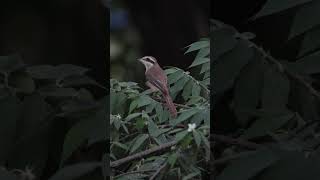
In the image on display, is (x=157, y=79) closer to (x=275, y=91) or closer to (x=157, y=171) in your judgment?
(x=157, y=171)

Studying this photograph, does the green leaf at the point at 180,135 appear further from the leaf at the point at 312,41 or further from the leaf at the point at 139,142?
the leaf at the point at 312,41

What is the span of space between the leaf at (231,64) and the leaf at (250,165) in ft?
0.33

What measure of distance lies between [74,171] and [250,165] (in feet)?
0.39

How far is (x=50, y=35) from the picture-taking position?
89 cm

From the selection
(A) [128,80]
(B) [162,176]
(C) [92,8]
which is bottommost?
(B) [162,176]

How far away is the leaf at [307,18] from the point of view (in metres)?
0.40

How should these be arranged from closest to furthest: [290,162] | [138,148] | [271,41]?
[290,162] → [271,41] → [138,148]

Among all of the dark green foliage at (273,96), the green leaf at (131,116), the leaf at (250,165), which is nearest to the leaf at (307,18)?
the dark green foliage at (273,96)

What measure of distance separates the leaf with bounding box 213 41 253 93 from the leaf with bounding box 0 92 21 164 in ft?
0.58

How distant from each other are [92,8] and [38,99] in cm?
53

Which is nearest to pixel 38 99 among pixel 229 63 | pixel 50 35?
pixel 229 63

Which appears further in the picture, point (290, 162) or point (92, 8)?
point (92, 8)

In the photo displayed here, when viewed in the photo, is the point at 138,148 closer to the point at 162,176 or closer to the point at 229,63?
the point at 162,176

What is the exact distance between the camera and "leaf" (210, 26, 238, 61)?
0.45 meters
